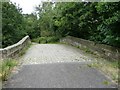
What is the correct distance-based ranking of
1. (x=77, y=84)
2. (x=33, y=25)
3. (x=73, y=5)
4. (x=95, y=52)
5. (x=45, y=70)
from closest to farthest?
(x=77, y=84) < (x=45, y=70) < (x=95, y=52) < (x=73, y=5) < (x=33, y=25)

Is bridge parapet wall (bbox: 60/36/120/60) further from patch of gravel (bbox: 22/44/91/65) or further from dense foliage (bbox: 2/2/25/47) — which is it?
dense foliage (bbox: 2/2/25/47)

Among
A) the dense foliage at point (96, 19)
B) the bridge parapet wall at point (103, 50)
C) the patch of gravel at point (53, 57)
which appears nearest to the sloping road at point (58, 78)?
the bridge parapet wall at point (103, 50)

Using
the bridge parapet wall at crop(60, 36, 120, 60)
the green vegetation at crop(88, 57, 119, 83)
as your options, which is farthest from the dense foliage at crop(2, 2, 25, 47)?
the green vegetation at crop(88, 57, 119, 83)

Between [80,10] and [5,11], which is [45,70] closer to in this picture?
[80,10]

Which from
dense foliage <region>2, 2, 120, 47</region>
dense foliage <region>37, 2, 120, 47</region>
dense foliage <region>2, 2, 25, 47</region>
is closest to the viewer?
dense foliage <region>37, 2, 120, 47</region>

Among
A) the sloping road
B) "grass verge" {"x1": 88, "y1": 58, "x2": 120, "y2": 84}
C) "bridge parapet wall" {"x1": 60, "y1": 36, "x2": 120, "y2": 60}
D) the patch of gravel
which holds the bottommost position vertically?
the patch of gravel

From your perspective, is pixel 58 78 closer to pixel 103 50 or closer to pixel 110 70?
pixel 110 70

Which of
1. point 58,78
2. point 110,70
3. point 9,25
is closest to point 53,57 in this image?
point 110,70

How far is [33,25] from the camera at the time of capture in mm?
42469

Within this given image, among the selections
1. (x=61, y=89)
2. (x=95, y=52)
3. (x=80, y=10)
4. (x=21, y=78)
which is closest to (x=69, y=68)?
(x=21, y=78)

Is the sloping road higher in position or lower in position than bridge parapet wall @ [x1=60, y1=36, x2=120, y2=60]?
lower

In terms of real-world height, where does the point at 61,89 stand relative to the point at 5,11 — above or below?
below

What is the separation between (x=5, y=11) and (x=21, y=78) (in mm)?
20527

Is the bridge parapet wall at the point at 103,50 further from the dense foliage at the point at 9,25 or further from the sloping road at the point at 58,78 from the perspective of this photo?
the dense foliage at the point at 9,25
